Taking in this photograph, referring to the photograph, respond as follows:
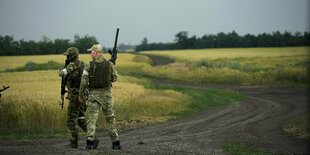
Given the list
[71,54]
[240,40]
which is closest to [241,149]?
[71,54]

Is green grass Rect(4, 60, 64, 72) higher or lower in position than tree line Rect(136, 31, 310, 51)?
lower

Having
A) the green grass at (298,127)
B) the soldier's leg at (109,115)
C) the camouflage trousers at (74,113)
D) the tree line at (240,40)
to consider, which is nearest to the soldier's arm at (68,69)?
the camouflage trousers at (74,113)

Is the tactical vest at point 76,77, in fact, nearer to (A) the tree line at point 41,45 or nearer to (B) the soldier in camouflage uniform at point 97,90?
(B) the soldier in camouflage uniform at point 97,90

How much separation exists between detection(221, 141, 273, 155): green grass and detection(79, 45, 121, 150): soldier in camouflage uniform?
3938 millimetres

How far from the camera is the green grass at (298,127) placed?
13966 millimetres

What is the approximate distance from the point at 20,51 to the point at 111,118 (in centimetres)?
1640

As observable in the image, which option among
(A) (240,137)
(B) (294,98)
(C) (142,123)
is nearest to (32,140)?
(C) (142,123)

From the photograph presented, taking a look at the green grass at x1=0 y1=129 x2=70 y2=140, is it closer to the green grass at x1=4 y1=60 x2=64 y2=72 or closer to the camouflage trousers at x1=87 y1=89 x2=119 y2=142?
the camouflage trousers at x1=87 y1=89 x2=119 y2=142

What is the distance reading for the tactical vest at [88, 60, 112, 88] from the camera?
874 centimetres

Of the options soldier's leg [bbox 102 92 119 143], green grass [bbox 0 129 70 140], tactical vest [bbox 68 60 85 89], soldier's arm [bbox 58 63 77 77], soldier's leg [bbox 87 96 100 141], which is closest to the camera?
soldier's leg [bbox 87 96 100 141]

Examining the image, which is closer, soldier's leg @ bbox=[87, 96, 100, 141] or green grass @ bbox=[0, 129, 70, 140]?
soldier's leg @ bbox=[87, 96, 100, 141]

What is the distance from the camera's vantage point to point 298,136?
13695 millimetres

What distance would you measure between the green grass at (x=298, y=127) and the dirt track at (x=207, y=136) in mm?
394

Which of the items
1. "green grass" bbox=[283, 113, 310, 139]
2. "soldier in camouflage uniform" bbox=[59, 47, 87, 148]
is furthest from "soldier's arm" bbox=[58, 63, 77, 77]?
"green grass" bbox=[283, 113, 310, 139]
